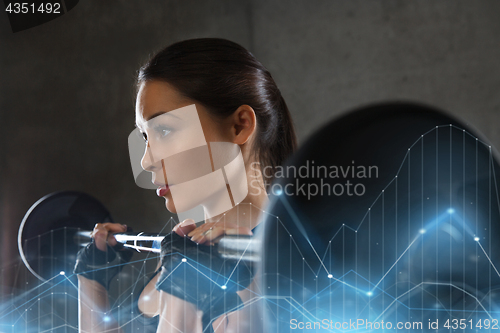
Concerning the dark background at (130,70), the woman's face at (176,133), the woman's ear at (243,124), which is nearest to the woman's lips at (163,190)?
the woman's face at (176,133)

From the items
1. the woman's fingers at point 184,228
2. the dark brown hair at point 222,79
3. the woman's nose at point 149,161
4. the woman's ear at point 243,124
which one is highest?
the dark brown hair at point 222,79

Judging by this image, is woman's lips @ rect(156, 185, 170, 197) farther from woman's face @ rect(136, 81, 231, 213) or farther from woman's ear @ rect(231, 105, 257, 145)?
woman's ear @ rect(231, 105, 257, 145)

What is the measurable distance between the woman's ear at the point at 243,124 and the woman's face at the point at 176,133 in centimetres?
1

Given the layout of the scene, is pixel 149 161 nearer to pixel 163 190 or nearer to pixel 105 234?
pixel 163 190

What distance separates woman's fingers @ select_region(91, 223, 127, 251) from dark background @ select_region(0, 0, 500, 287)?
33 cm

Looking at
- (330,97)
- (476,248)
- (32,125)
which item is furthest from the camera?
(32,125)

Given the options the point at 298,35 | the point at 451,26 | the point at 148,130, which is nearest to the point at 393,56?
the point at 451,26

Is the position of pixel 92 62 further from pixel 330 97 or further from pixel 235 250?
pixel 235 250

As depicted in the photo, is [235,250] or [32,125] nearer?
[235,250]

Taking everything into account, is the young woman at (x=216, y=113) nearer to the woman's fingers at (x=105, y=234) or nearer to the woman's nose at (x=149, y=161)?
the woman's nose at (x=149, y=161)

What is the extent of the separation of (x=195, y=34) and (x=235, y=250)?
66cm

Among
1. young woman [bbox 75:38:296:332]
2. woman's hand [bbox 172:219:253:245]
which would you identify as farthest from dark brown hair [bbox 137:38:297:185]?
woman's hand [bbox 172:219:253:245]

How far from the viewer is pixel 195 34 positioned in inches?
39.6

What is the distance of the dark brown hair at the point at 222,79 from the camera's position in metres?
0.56
